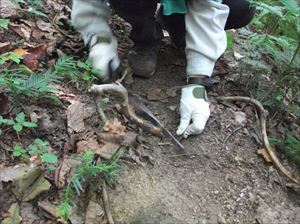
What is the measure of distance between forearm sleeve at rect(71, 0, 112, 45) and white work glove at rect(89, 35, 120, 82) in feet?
0.15

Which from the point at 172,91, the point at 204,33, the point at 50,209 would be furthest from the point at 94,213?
the point at 204,33

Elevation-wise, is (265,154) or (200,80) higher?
(200,80)

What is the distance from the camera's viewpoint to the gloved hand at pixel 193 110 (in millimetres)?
2082

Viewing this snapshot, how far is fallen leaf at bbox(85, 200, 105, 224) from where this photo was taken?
1.70 m

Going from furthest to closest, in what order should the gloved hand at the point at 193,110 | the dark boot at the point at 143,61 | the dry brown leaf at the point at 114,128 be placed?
the dark boot at the point at 143,61 < the gloved hand at the point at 193,110 < the dry brown leaf at the point at 114,128

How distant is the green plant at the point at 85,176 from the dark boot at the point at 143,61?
75 centimetres

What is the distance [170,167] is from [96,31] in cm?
85

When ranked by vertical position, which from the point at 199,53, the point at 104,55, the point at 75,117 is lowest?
the point at 75,117

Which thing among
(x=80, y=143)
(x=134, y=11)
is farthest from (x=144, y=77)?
(x=80, y=143)

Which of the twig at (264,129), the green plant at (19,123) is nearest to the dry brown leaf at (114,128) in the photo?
the green plant at (19,123)

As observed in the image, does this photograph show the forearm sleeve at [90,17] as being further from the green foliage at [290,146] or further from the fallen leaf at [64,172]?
the green foliage at [290,146]

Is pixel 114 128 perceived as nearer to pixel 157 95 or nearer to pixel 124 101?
pixel 124 101

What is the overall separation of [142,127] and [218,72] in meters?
0.74

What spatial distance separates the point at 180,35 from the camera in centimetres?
266
